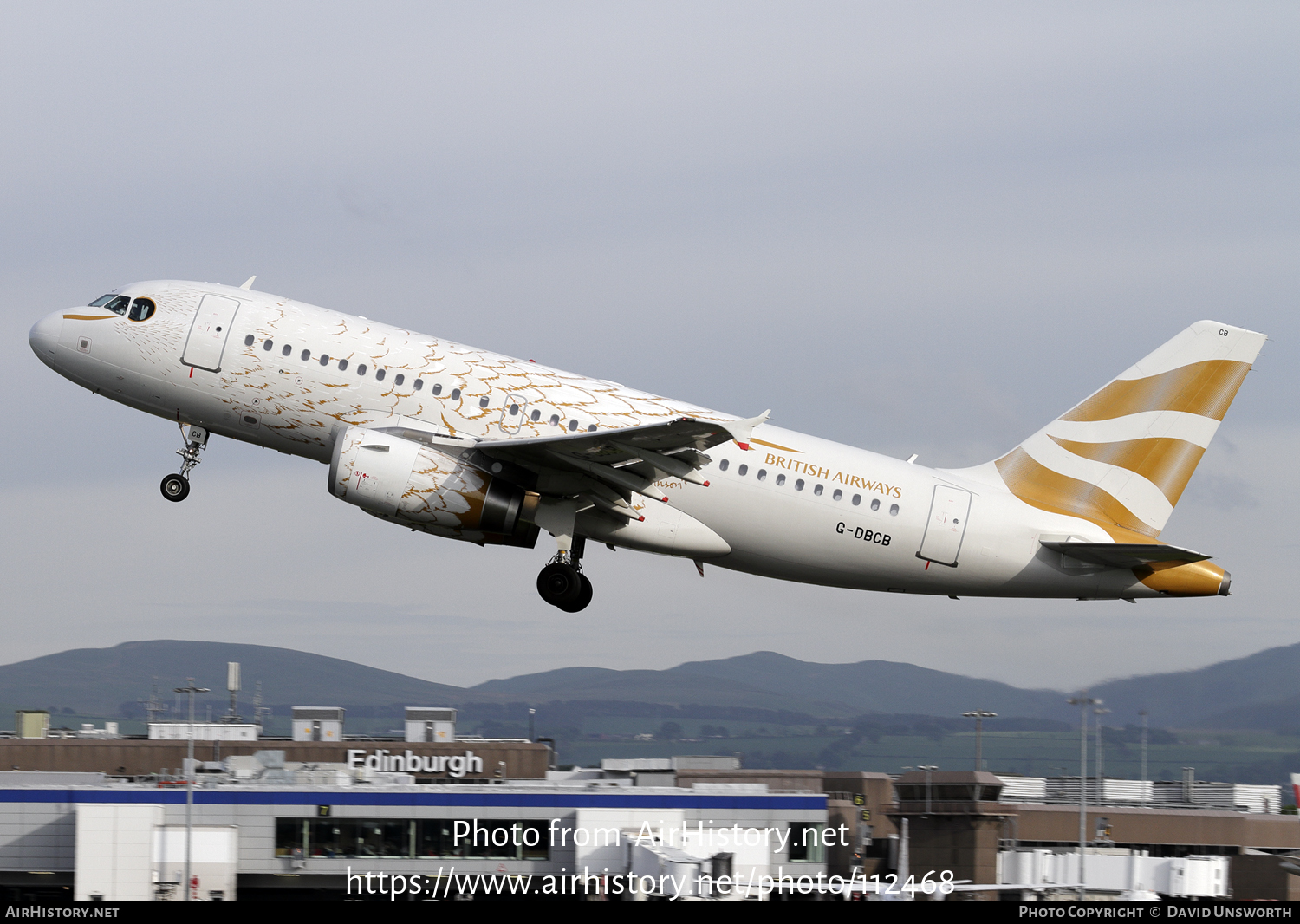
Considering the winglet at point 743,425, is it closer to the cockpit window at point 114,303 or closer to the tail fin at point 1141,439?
the tail fin at point 1141,439

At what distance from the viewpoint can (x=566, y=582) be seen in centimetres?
3253

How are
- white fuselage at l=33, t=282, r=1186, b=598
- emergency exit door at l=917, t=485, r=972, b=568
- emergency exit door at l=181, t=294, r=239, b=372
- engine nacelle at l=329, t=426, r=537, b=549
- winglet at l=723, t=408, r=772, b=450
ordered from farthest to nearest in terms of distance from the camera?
emergency exit door at l=917, t=485, r=972, b=568, emergency exit door at l=181, t=294, r=239, b=372, white fuselage at l=33, t=282, r=1186, b=598, engine nacelle at l=329, t=426, r=537, b=549, winglet at l=723, t=408, r=772, b=450

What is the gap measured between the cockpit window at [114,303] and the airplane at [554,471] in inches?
2.8

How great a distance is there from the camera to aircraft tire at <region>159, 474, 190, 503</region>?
110 ft

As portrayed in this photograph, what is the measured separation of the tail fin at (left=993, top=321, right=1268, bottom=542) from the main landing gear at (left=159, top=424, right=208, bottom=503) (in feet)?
61.7

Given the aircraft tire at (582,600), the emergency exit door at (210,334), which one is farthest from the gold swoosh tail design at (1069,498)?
the emergency exit door at (210,334)

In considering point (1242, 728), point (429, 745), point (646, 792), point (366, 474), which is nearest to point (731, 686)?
point (1242, 728)

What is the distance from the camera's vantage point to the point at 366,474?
3020 cm

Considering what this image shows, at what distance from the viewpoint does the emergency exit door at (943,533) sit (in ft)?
106

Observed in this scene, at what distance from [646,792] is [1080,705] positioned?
2471 cm

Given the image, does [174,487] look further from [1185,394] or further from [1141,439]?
[1185,394]

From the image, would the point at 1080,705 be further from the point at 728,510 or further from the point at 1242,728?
the point at 728,510

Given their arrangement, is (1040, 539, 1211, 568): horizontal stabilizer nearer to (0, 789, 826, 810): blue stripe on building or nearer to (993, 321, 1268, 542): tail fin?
(993, 321, 1268, 542): tail fin

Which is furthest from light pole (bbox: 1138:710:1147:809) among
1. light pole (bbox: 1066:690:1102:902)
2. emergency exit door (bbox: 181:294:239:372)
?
emergency exit door (bbox: 181:294:239:372)
